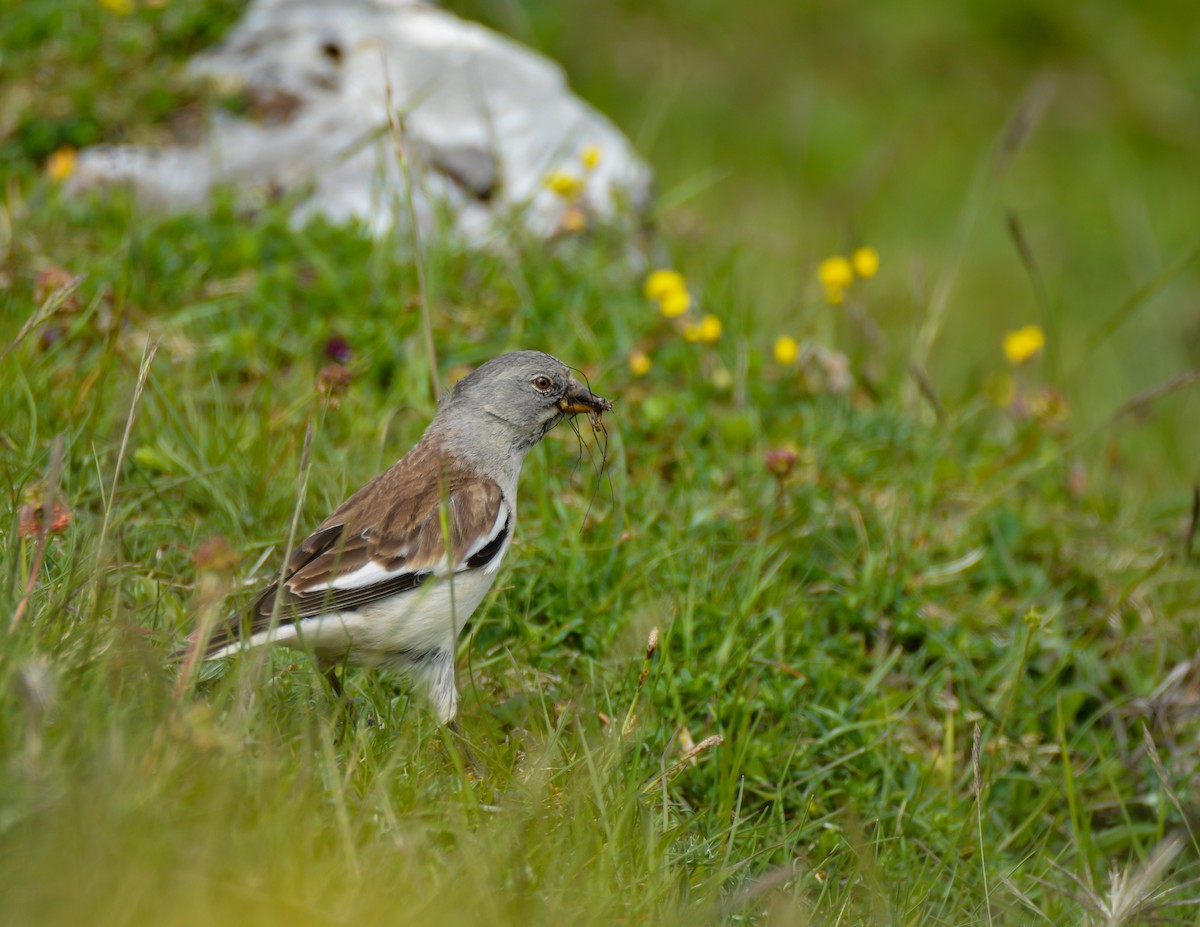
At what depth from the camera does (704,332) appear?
18.2ft

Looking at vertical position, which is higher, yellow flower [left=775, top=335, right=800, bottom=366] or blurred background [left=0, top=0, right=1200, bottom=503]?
yellow flower [left=775, top=335, right=800, bottom=366]

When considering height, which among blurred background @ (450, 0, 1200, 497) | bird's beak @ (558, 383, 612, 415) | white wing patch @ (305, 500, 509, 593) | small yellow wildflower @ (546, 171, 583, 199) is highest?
bird's beak @ (558, 383, 612, 415)

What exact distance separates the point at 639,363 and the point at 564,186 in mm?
1113

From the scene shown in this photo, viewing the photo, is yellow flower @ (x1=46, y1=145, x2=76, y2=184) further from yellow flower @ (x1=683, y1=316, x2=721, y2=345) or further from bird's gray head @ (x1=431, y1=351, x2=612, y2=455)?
yellow flower @ (x1=683, y1=316, x2=721, y2=345)

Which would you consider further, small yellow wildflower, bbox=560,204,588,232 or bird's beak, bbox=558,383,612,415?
small yellow wildflower, bbox=560,204,588,232

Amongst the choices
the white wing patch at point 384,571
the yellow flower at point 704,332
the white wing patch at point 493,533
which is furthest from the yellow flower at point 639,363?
the white wing patch at point 384,571

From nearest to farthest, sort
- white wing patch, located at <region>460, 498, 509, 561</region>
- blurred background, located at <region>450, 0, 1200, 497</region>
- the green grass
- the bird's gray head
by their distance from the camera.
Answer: the green grass → white wing patch, located at <region>460, 498, 509, 561</region> → the bird's gray head → blurred background, located at <region>450, 0, 1200, 497</region>

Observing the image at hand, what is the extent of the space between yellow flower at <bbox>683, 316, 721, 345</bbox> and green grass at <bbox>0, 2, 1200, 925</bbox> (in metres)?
0.12

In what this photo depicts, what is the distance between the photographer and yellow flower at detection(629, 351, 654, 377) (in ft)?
17.5

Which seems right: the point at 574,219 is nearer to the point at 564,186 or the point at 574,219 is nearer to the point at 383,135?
the point at 564,186

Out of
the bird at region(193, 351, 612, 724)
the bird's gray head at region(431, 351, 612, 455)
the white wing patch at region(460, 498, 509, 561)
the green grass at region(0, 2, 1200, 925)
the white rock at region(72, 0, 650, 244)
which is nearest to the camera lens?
the green grass at region(0, 2, 1200, 925)

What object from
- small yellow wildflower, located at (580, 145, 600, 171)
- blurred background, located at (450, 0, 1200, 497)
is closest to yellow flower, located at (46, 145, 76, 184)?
small yellow wildflower, located at (580, 145, 600, 171)

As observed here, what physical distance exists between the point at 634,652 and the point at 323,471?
139 centimetres

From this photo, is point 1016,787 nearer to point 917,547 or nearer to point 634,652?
point 917,547
